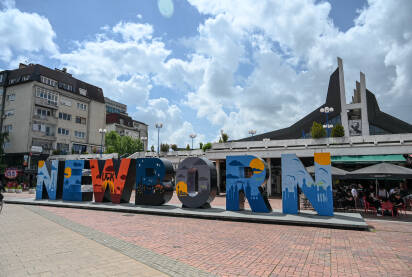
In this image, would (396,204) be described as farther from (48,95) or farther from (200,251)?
(48,95)

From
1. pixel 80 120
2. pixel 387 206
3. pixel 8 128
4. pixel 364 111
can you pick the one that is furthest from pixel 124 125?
pixel 387 206

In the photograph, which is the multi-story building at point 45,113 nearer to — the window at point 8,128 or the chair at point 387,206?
the window at point 8,128

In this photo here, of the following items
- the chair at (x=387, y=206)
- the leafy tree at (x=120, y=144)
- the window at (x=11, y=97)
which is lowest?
the chair at (x=387, y=206)

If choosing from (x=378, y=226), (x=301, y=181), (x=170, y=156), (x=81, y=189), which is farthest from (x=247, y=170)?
(x=170, y=156)

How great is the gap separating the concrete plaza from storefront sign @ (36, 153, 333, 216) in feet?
10.2

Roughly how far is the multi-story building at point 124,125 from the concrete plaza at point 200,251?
56.6m

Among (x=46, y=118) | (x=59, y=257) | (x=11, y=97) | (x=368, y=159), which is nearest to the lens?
(x=59, y=257)

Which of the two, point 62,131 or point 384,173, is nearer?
point 384,173

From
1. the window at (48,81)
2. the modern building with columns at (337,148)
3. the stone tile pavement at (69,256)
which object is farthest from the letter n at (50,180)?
the window at (48,81)

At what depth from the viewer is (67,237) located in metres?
7.82

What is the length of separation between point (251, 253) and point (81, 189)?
51.7 ft

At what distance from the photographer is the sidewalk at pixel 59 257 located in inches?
195

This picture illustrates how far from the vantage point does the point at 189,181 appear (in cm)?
1533

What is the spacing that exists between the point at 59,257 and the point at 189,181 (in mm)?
9776
